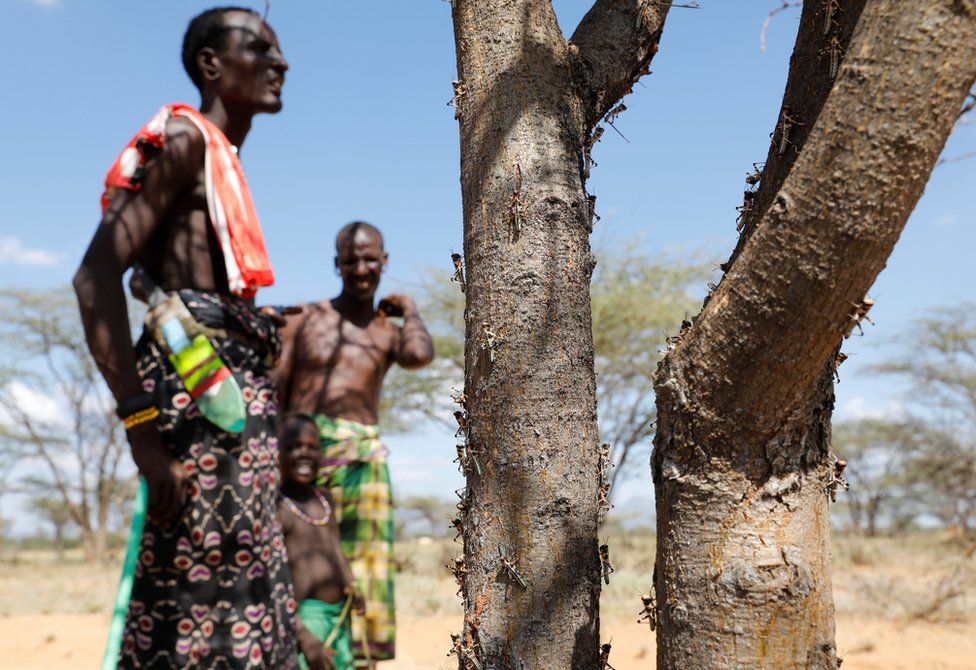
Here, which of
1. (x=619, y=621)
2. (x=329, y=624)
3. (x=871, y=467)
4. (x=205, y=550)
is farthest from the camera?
(x=871, y=467)

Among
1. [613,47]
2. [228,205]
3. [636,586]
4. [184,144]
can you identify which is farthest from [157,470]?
[636,586]

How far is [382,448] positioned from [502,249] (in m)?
2.33

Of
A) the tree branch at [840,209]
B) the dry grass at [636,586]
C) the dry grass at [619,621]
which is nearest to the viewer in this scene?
the tree branch at [840,209]

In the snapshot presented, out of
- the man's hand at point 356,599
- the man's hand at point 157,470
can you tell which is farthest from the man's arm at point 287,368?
the man's hand at point 157,470

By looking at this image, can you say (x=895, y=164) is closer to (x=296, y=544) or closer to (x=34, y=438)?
(x=296, y=544)

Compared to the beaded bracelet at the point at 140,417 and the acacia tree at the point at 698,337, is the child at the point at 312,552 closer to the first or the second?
the beaded bracelet at the point at 140,417

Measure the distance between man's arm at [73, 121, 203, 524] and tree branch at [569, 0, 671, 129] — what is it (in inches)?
39.3

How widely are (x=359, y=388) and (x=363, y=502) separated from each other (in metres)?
0.49

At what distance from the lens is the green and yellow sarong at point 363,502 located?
11.8 ft

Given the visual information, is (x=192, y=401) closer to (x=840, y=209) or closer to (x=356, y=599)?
(x=840, y=209)

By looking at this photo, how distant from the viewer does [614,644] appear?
5.89 metres

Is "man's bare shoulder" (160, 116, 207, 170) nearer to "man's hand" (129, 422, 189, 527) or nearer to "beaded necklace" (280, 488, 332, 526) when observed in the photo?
"man's hand" (129, 422, 189, 527)

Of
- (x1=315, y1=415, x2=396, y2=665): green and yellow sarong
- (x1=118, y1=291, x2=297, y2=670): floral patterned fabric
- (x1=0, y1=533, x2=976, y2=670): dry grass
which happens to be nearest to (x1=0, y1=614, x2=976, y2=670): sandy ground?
(x1=0, y1=533, x2=976, y2=670): dry grass

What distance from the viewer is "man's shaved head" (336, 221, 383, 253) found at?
12.6ft
